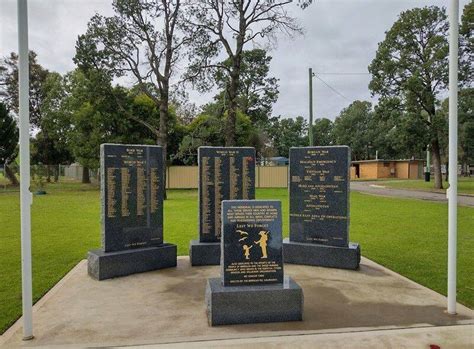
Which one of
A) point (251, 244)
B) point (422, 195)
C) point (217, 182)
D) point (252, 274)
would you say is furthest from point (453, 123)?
point (422, 195)

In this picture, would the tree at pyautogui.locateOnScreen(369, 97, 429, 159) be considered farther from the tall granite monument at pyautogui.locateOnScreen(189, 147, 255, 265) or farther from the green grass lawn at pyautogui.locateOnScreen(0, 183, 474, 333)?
the tall granite monument at pyautogui.locateOnScreen(189, 147, 255, 265)

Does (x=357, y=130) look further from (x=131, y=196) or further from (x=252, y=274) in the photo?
(x=252, y=274)

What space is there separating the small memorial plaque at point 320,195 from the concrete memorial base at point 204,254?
150cm

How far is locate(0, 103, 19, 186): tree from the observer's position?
99.1ft

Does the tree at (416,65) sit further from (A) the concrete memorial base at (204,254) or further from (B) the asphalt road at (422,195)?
(A) the concrete memorial base at (204,254)

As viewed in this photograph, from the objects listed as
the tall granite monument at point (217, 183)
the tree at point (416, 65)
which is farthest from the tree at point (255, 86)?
the tall granite monument at point (217, 183)

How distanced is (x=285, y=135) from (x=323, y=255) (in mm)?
57621

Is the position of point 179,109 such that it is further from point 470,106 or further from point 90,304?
point 90,304

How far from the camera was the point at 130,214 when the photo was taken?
7035mm

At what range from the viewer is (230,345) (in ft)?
12.9

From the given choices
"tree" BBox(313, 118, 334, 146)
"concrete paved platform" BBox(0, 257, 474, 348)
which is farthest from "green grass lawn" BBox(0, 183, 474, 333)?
"tree" BBox(313, 118, 334, 146)

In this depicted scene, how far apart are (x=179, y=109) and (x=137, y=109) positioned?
19.3 m

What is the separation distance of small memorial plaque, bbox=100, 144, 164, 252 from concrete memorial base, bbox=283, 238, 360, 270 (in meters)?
2.52

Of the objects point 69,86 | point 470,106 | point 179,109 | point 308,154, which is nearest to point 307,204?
point 308,154
